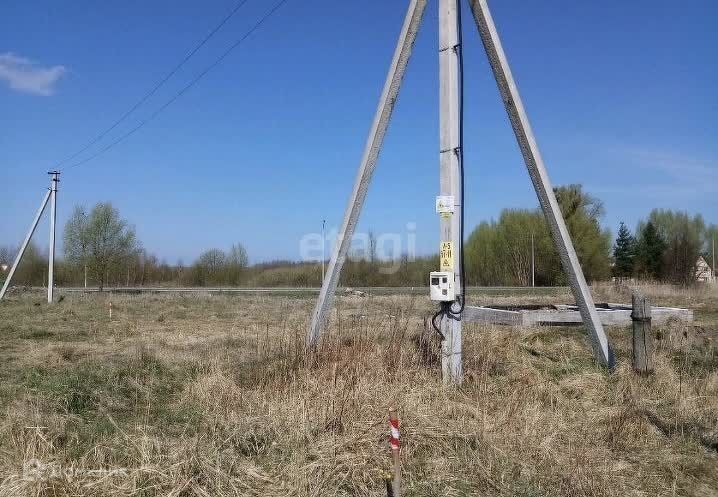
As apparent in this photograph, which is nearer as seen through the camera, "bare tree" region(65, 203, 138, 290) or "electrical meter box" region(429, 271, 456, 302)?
"electrical meter box" region(429, 271, 456, 302)

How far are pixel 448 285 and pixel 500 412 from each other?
1.67 metres

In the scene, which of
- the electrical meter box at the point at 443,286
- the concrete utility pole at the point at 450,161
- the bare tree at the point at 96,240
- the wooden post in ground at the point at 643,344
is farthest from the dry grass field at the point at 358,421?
the bare tree at the point at 96,240

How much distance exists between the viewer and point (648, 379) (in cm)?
677

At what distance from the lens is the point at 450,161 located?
6707 millimetres

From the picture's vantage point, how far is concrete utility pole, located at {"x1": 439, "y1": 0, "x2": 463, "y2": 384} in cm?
655

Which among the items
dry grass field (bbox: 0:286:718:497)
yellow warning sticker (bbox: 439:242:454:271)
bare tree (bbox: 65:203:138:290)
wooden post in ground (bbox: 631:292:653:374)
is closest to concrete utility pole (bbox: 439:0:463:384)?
yellow warning sticker (bbox: 439:242:454:271)

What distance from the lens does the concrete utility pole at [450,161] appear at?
655 cm

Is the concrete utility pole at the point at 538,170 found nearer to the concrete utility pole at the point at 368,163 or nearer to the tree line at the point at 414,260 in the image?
the concrete utility pole at the point at 368,163

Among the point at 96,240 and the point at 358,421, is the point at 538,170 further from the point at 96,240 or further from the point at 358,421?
the point at 96,240

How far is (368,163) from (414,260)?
40200 mm

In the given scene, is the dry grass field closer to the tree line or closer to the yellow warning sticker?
the yellow warning sticker

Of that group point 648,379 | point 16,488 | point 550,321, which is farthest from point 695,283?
point 16,488

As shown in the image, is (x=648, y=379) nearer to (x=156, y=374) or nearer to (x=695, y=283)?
(x=156, y=374)

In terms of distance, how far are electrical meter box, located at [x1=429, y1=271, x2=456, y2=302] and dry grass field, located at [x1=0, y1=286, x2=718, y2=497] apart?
729 millimetres
